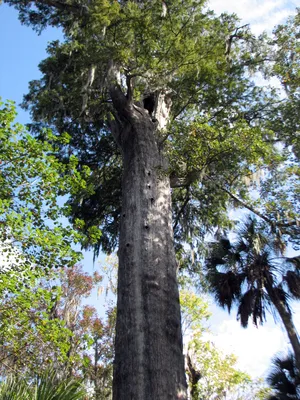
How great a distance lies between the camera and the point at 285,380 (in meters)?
10.3

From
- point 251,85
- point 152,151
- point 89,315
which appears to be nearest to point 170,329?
point 152,151

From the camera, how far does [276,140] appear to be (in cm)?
1127

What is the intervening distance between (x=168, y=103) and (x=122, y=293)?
6.70 metres

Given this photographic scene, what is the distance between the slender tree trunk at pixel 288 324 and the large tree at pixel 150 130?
10.00ft

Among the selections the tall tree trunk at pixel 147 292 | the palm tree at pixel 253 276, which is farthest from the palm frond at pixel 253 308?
the tall tree trunk at pixel 147 292

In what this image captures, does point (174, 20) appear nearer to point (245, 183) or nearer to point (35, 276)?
point (245, 183)

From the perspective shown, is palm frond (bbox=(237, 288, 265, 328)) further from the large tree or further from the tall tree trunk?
the tall tree trunk

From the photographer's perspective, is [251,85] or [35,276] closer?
[35,276]

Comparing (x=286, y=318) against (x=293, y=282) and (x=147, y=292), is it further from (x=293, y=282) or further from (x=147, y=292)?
(x=147, y=292)

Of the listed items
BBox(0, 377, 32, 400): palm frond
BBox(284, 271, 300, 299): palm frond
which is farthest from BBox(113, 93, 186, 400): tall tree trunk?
BBox(284, 271, 300, 299): palm frond

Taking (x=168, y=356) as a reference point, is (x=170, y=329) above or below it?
above

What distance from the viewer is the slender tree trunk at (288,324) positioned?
9748 millimetres

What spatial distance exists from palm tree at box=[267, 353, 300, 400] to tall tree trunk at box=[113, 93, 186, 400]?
6977 millimetres

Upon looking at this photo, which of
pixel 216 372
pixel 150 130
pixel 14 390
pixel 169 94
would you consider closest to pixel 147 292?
pixel 14 390
